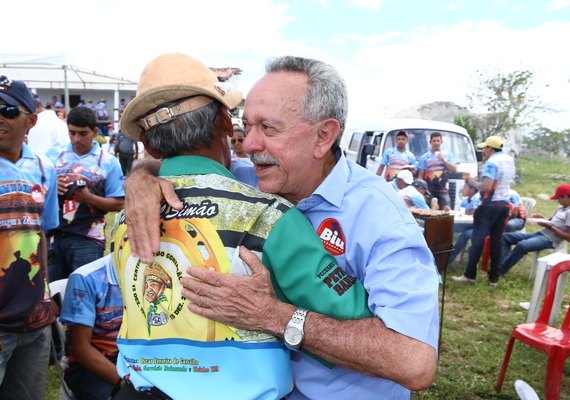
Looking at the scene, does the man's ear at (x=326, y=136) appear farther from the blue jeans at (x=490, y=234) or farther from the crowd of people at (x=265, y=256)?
the blue jeans at (x=490, y=234)

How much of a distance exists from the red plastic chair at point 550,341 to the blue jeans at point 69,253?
3.76 m

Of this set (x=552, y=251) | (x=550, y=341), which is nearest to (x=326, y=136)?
(x=550, y=341)

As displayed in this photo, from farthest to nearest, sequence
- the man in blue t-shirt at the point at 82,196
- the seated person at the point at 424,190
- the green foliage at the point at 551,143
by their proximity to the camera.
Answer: the green foliage at the point at 551,143 < the seated person at the point at 424,190 < the man in blue t-shirt at the point at 82,196

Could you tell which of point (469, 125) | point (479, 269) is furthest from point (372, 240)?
point (469, 125)

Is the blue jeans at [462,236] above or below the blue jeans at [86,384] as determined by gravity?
below

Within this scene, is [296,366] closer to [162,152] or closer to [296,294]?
[296,294]

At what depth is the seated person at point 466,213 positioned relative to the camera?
26.5ft

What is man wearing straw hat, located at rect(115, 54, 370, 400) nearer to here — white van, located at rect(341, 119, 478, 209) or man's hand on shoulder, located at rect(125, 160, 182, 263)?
man's hand on shoulder, located at rect(125, 160, 182, 263)

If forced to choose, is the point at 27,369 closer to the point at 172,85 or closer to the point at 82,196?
the point at 82,196

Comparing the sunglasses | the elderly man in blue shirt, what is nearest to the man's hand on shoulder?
the elderly man in blue shirt

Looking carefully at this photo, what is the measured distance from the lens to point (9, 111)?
256cm

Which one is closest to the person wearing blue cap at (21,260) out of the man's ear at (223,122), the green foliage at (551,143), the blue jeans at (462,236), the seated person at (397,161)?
the man's ear at (223,122)

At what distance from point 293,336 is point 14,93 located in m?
2.16

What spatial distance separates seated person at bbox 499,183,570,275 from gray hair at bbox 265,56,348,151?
6.10 m
